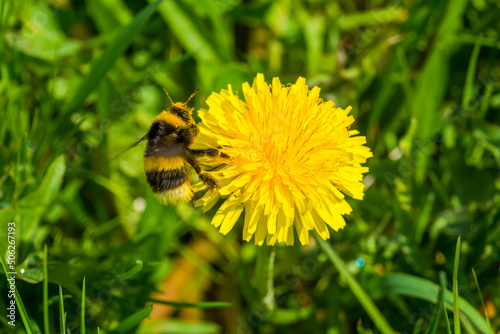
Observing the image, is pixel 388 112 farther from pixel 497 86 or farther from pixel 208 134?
pixel 208 134

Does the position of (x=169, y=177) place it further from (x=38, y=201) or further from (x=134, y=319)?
(x=38, y=201)

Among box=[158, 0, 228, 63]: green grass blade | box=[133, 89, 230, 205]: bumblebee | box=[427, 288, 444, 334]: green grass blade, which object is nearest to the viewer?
box=[133, 89, 230, 205]: bumblebee

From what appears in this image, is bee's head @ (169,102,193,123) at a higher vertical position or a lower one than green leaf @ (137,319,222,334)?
higher

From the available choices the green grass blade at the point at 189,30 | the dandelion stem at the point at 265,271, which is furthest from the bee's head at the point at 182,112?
the green grass blade at the point at 189,30

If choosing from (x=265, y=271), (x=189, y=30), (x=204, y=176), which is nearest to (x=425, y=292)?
(x=265, y=271)

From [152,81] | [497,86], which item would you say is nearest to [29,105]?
[152,81]

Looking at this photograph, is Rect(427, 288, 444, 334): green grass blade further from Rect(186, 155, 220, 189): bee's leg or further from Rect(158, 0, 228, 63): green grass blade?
Rect(158, 0, 228, 63): green grass blade

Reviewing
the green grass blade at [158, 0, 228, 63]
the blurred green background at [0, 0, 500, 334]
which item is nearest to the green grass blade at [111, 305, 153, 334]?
the blurred green background at [0, 0, 500, 334]
